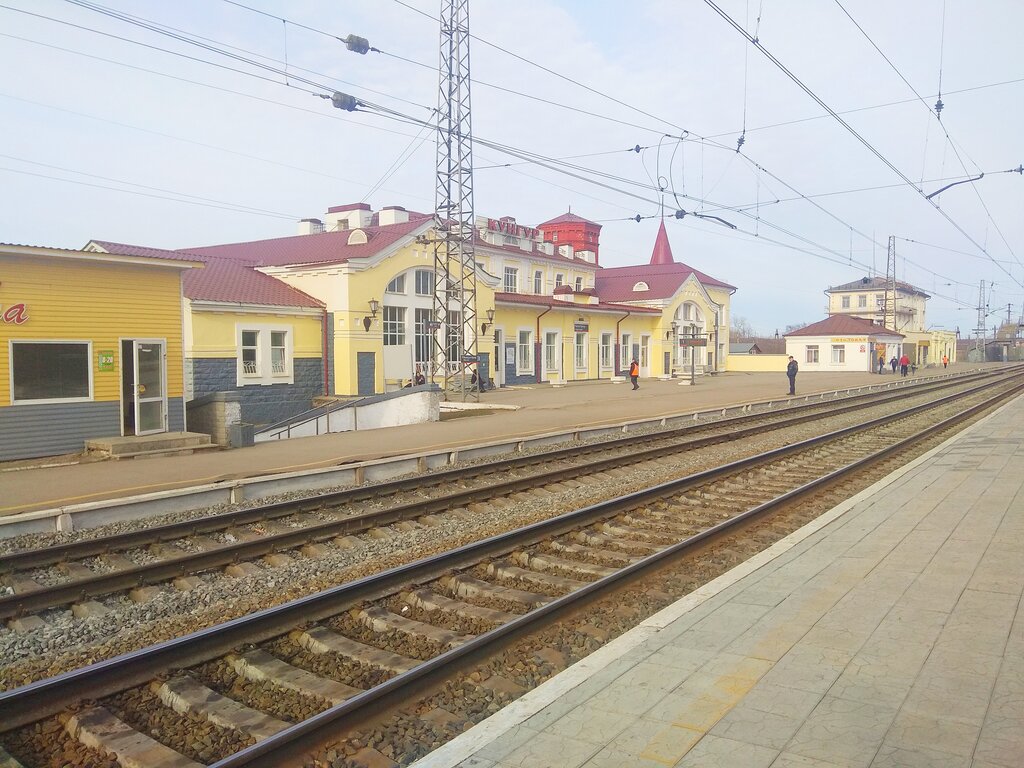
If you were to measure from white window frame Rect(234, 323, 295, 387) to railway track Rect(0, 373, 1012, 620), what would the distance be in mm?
13825

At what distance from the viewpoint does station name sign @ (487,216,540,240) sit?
46812 millimetres

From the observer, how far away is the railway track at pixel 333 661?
4117 millimetres

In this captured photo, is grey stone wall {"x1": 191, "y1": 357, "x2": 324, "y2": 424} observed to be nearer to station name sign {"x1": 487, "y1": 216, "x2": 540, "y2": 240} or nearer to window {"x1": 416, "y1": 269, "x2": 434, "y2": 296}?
window {"x1": 416, "y1": 269, "x2": 434, "y2": 296}

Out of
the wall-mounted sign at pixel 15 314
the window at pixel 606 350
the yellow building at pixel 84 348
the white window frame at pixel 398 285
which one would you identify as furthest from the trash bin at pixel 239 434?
the window at pixel 606 350

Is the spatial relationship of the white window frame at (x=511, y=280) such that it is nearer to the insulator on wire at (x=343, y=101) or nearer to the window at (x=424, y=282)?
the window at (x=424, y=282)

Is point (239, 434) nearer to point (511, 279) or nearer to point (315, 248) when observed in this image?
point (315, 248)

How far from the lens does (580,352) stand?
41438mm

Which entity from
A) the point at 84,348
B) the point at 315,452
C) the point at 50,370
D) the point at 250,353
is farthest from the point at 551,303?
the point at 50,370

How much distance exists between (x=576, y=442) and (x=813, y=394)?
20702 mm

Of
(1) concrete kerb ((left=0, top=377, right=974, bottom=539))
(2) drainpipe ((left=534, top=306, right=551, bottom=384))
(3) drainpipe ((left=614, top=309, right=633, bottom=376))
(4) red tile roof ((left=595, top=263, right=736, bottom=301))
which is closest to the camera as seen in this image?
(1) concrete kerb ((left=0, top=377, right=974, bottom=539))

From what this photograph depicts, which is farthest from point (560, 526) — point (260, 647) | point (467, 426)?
point (467, 426)

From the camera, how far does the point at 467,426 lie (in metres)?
20.2

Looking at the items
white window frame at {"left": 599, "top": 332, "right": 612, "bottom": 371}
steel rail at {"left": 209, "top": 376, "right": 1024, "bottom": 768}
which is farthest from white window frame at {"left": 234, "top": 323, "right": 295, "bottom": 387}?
white window frame at {"left": 599, "top": 332, "right": 612, "bottom": 371}

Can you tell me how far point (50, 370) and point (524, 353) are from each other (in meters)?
23.9
